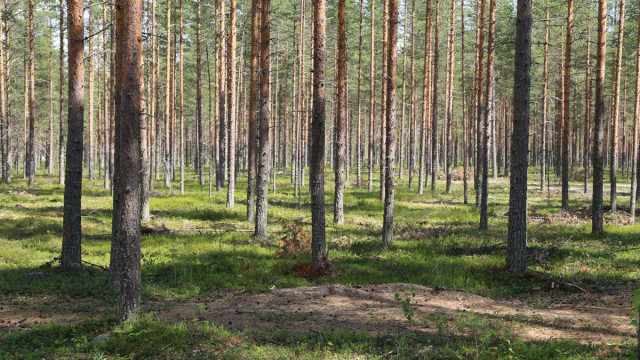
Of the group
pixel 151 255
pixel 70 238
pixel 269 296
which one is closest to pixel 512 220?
pixel 269 296

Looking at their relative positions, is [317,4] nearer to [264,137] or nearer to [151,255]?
[264,137]

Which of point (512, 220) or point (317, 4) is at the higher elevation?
point (317, 4)

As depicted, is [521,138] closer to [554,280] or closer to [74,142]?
[554,280]

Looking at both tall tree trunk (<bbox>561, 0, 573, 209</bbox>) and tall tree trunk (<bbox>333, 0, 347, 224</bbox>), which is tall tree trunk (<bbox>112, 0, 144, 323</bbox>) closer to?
tall tree trunk (<bbox>333, 0, 347, 224</bbox>)

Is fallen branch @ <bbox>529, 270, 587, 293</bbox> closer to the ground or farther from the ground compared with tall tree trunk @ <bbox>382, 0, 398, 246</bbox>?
closer to the ground

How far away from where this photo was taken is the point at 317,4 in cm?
1069

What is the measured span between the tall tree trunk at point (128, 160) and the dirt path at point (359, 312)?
954mm

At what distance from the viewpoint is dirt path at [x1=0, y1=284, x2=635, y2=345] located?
6941 mm

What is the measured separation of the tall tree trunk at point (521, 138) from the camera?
10273mm

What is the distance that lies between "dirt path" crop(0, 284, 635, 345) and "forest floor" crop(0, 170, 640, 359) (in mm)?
35

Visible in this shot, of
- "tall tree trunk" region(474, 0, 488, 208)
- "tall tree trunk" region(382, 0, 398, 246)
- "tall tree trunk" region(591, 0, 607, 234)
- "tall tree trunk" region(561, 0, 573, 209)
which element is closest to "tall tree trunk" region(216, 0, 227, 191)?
"tall tree trunk" region(382, 0, 398, 246)

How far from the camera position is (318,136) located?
1062cm

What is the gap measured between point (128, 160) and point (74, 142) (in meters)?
4.69

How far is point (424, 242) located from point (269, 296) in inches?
268
